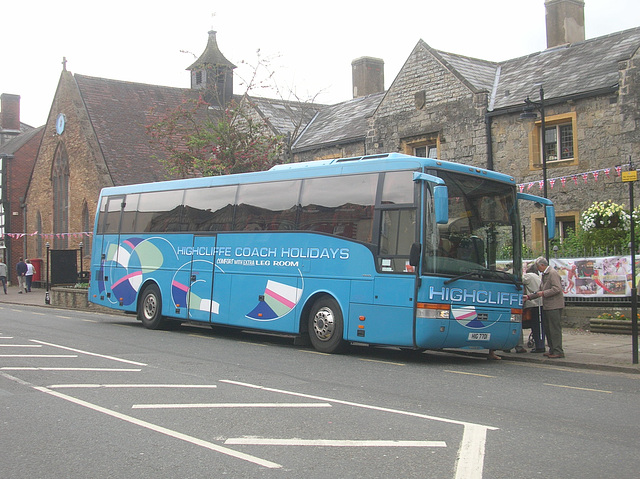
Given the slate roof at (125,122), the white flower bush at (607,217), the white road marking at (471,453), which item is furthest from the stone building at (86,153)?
the white road marking at (471,453)

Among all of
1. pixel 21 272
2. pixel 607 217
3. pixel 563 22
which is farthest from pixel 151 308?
pixel 21 272

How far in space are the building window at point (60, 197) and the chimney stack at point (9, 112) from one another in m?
16.4

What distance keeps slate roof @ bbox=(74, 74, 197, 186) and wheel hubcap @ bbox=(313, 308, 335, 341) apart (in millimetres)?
30732

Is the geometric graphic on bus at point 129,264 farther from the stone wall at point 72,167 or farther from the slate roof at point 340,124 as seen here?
the stone wall at point 72,167

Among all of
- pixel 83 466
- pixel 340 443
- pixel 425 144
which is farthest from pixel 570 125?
pixel 83 466

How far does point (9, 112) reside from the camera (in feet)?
202

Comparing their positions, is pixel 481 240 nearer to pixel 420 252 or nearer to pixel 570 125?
pixel 420 252

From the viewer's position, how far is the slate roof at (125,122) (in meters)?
43.7

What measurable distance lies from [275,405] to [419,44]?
19.6 metres

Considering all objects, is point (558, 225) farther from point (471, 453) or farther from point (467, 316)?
point (471, 453)

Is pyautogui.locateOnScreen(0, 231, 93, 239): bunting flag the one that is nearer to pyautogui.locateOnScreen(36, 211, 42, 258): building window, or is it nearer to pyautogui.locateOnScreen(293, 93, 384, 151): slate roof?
pyautogui.locateOnScreen(36, 211, 42, 258): building window

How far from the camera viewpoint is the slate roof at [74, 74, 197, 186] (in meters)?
43.7

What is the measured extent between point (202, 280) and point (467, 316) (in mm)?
6563

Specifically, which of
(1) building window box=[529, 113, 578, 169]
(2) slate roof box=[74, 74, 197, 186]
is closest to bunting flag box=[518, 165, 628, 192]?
(1) building window box=[529, 113, 578, 169]
